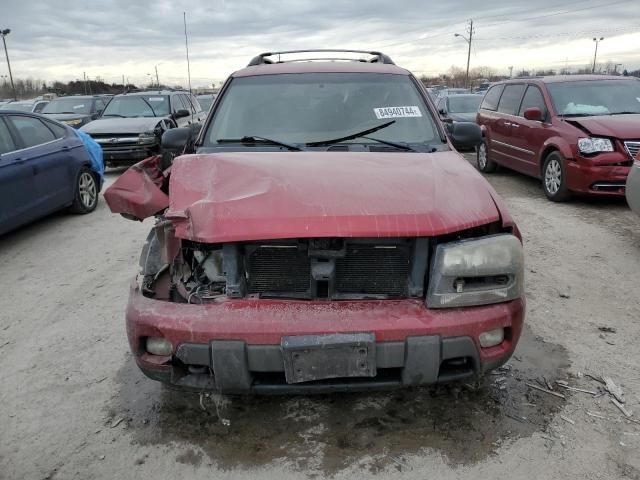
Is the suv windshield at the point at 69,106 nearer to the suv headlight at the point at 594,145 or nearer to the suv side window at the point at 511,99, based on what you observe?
the suv side window at the point at 511,99

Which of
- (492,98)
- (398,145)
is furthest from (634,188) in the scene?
(492,98)

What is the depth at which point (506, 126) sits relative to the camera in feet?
29.7

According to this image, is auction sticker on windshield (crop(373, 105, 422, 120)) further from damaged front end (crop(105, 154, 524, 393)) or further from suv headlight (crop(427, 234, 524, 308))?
suv headlight (crop(427, 234, 524, 308))

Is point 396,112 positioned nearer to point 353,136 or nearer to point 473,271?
point 353,136

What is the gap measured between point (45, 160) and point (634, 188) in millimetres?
6605

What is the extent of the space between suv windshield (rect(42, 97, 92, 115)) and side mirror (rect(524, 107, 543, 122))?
39.5ft

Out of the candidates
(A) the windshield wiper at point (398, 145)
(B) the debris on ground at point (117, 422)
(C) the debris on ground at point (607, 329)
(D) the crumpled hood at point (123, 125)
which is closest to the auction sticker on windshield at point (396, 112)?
(A) the windshield wiper at point (398, 145)

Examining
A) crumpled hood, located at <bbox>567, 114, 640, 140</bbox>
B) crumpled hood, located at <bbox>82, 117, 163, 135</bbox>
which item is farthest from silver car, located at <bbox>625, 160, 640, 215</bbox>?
crumpled hood, located at <bbox>82, 117, 163, 135</bbox>

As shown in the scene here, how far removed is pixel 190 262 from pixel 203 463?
1005mm

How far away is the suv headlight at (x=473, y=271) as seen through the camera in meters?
2.43

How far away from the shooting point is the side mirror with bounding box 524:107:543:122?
25.4 ft

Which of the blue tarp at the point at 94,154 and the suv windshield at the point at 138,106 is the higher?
the suv windshield at the point at 138,106

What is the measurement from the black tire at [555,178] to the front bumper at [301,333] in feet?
17.9

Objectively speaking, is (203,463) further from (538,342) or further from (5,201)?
(5,201)
